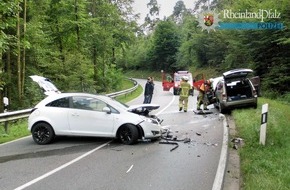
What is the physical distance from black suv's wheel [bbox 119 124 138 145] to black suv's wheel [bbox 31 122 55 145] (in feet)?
7.16

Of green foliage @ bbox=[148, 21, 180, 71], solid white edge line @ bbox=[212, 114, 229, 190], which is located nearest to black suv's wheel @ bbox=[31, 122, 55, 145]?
solid white edge line @ bbox=[212, 114, 229, 190]

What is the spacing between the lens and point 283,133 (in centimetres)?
1023

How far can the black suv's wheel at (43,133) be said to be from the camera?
33.4ft

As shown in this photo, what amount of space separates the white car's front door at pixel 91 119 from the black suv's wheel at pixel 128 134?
12.3 inches

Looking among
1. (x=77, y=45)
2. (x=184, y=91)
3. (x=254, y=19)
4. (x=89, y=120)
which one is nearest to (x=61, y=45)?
(x=77, y=45)

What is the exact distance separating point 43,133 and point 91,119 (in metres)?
1.59

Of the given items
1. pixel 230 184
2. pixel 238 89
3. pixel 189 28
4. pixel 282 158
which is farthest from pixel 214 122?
pixel 189 28

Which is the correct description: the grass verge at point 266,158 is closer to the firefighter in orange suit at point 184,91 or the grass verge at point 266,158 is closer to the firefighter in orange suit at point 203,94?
the firefighter in orange suit at point 184,91

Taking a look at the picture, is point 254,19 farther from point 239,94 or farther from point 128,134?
point 128,134

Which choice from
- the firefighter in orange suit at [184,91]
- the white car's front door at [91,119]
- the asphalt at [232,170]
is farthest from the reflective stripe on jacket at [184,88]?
the white car's front door at [91,119]

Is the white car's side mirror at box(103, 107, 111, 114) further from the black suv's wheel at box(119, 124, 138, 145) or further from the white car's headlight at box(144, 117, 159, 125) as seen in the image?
the white car's headlight at box(144, 117, 159, 125)

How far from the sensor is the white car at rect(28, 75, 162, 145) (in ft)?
32.3

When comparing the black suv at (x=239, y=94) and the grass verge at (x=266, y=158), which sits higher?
the black suv at (x=239, y=94)

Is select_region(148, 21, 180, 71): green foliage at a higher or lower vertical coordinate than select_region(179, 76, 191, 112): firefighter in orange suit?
higher
